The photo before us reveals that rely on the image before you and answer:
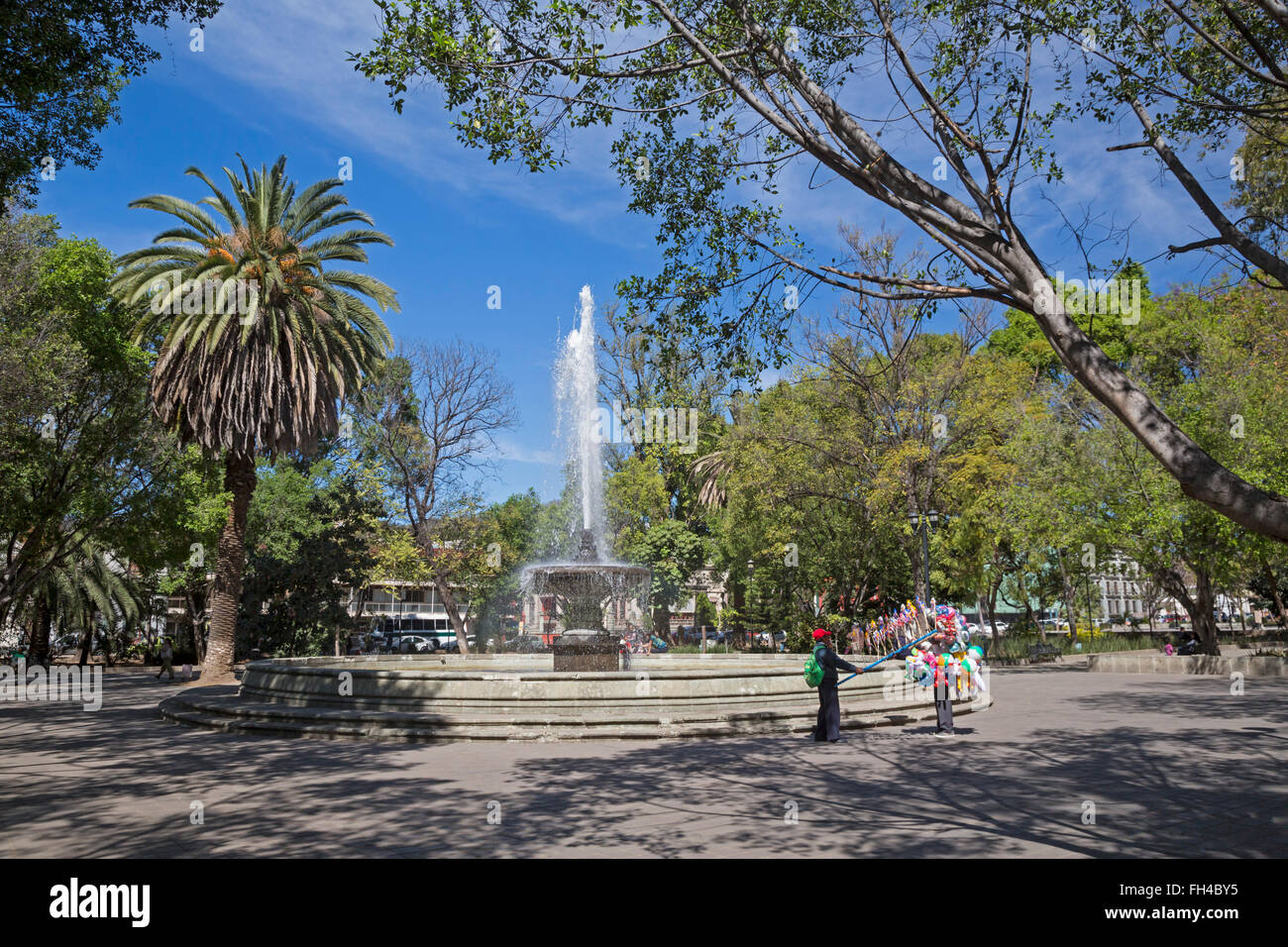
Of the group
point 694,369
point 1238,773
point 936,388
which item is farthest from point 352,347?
point 1238,773

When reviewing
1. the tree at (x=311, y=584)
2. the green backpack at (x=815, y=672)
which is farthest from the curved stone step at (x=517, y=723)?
the tree at (x=311, y=584)

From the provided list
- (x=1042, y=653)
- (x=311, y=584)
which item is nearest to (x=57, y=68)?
(x=311, y=584)

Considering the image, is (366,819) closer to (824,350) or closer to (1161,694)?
(1161,694)

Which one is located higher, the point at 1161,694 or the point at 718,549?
the point at 718,549

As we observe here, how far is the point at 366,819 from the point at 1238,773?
27.5 ft

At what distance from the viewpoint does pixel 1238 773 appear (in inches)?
340

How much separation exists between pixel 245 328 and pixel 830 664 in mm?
15606

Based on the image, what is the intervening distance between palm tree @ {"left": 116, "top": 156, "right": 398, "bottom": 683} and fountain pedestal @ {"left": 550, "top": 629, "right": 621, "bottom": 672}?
28.1 feet

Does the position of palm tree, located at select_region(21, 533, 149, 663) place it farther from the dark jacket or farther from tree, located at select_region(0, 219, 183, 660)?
the dark jacket

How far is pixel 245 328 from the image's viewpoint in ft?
65.1

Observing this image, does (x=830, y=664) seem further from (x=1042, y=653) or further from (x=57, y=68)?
(x=1042, y=653)

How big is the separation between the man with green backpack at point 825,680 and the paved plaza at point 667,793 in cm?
41

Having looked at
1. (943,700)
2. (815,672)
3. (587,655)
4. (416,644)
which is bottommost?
(416,644)

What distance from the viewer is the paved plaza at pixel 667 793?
6.15 metres
